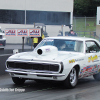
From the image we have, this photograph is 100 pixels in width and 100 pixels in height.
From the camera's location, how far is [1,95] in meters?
6.37

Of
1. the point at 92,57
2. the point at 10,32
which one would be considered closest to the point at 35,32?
the point at 10,32

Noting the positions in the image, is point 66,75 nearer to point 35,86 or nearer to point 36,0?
point 35,86

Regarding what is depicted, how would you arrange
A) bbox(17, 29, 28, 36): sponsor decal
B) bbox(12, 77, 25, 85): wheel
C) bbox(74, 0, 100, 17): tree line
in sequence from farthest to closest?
1. bbox(74, 0, 100, 17): tree line
2. bbox(17, 29, 28, 36): sponsor decal
3. bbox(12, 77, 25, 85): wheel

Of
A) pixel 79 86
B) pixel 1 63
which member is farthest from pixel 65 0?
pixel 79 86

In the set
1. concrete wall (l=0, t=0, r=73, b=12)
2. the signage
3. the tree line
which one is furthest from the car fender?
the tree line

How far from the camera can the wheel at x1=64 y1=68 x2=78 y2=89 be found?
7.05m

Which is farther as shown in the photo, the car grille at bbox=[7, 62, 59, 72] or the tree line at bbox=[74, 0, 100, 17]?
the tree line at bbox=[74, 0, 100, 17]

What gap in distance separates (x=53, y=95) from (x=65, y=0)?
25.4 metres

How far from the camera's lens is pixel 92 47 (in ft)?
28.1

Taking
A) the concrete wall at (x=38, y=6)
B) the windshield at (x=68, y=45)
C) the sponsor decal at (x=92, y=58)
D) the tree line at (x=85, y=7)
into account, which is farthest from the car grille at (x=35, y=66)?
the tree line at (x=85, y=7)

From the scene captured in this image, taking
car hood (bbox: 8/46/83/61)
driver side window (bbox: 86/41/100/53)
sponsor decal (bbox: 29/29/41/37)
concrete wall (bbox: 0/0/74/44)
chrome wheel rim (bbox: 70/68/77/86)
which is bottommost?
chrome wheel rim (bbox: 70/68/77/86)

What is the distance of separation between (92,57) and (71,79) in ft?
4.48

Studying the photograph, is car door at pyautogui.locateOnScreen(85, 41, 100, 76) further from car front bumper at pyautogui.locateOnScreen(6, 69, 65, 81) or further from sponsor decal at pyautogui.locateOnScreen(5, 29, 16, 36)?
sponsor decal at pyautogui.locateOnScreen(5, 29, 16, 36)

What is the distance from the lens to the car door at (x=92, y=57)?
8.00 meters
